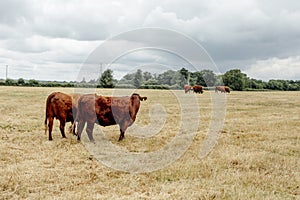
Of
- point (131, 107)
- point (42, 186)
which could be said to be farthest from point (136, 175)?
point (131, 107)

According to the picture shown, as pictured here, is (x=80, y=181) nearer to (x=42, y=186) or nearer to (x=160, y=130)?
(x=42, y=186)

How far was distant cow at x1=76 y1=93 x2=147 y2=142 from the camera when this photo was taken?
30.2 ft

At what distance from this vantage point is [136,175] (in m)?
6.32

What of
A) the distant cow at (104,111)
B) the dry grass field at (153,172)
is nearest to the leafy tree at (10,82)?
the dry grass field at (153,172)

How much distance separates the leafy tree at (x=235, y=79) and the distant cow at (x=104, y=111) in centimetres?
6485

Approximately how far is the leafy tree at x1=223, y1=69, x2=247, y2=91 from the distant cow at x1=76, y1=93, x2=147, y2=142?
6485cm

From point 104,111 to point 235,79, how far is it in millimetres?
68067

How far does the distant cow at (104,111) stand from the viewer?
30.2 feet

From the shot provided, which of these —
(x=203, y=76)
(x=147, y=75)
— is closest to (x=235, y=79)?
(x=203, y=76)

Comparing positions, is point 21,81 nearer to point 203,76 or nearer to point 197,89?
point 197,89

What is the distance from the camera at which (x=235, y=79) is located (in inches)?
2916

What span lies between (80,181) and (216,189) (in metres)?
2.39

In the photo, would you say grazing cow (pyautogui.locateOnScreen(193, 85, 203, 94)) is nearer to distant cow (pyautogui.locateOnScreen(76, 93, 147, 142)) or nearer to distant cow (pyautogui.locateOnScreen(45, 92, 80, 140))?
distant cow (pyautogui.locateOnScreen(76, 93, 147, 142))

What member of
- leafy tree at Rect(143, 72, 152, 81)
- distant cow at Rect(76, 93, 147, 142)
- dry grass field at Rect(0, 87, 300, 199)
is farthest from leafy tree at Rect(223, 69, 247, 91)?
distant cow at Rect(76, 93, 147, 142)
